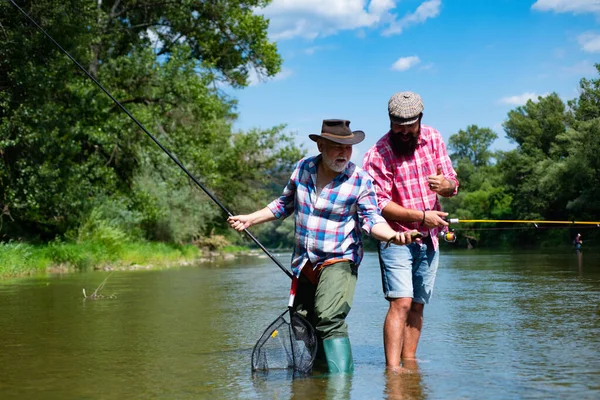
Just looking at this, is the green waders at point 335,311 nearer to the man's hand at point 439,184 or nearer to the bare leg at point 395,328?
the bare leg at point 395,328

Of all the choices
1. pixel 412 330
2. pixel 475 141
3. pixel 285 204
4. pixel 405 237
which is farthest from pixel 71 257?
pixel 475 141

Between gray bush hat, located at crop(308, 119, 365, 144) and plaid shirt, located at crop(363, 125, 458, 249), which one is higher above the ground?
gray bush hat, located at crop(308, 119, 365, 144)

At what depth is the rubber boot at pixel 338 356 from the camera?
5.40 metres

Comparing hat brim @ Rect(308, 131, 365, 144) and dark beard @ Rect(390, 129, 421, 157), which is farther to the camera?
dark beard @ Rect(390, 129, 421, 157)

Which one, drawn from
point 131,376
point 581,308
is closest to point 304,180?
point 131,376

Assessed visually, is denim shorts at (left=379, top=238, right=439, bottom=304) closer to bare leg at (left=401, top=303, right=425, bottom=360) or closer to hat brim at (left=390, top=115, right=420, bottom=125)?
bare leg at (left=401, top=303, right=425, bottom=360)

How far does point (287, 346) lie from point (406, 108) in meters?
1.92

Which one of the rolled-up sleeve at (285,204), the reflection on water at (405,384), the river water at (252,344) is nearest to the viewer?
the reflection on water at (405,384)

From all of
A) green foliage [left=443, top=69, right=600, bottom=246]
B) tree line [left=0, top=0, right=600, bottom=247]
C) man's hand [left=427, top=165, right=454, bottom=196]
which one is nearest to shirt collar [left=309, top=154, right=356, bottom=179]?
man's hand [left=427, top=165, right=454, bottom=196]

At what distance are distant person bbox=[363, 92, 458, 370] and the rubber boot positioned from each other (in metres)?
0.34

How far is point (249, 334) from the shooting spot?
785 cm

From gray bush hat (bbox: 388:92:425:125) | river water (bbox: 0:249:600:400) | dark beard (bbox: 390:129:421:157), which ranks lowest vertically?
river water (bbox: 0:249:600:400)

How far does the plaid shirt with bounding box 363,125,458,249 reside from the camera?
5.71m

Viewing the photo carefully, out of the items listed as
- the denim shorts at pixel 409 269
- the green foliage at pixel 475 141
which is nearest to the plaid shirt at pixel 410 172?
the denim shorts at pixel 409 269
